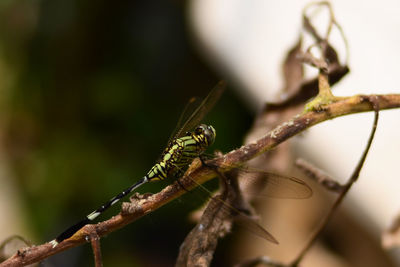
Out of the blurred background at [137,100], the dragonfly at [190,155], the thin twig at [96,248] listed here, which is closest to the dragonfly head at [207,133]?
the dragonfly at [190,155]

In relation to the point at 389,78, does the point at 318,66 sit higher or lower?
higher

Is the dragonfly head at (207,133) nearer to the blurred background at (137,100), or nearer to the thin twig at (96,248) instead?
the thin twig at (96,248)

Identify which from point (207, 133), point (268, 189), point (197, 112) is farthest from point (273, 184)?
point (197, 112)

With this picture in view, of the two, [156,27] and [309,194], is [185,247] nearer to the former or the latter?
[309,194]

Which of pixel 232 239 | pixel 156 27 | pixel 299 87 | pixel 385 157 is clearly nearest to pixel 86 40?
pixel 156 27

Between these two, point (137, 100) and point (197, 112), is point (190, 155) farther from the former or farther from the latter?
point (137, 100)

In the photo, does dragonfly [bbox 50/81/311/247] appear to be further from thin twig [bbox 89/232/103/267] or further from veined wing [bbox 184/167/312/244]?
thin twig [bbox 89/232/103/267]
